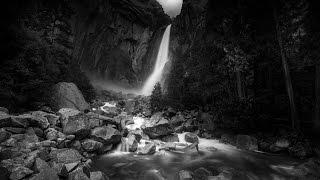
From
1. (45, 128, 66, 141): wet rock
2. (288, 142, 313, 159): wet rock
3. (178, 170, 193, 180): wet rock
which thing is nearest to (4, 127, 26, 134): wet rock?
(45, 128, 66, 141): wet rock

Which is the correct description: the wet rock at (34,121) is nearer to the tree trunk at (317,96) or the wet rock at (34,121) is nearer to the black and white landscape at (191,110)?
the black and white landscape at (191,110)

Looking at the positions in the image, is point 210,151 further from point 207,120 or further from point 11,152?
point 11,152

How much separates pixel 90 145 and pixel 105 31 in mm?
21225

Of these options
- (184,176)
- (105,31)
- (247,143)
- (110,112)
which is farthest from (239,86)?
(105,31)

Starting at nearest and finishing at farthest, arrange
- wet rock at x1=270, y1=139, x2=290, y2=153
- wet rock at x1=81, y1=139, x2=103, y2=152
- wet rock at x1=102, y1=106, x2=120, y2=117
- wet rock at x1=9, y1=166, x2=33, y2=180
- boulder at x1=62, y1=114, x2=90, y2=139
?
1. wet rock at x1=9, y1=166, x2=33, y2=180
2. wet rock at x1=81, y1=139, x2=103, y2=152
3. boulder at x1=62, y1=114, x2=90, y2=139
4. wet rock at x1=270, y1=139, x2=290, y2=153
5. wet rock at x1=102, y1=106, x2=120, y2=117

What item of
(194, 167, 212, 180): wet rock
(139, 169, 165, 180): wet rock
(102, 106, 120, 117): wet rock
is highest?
(102, 106, 120, 117): wet rock

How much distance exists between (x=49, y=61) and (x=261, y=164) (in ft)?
41.0

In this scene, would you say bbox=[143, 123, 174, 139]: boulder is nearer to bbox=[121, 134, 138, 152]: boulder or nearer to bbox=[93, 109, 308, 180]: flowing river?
bbox=[121, 134, 138, 152]: boulder

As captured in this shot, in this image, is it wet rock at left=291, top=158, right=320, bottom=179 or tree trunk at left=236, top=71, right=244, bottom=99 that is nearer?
wet rock at left=291, top=158, right=320, bottom=179

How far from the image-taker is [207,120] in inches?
508

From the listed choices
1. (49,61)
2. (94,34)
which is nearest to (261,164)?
(49,61)

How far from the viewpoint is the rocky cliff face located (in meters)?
18.6

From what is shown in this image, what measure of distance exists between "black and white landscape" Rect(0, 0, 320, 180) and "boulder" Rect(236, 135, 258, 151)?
48 millimetres

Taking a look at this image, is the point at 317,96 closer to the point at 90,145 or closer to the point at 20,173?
the point at 90,145
